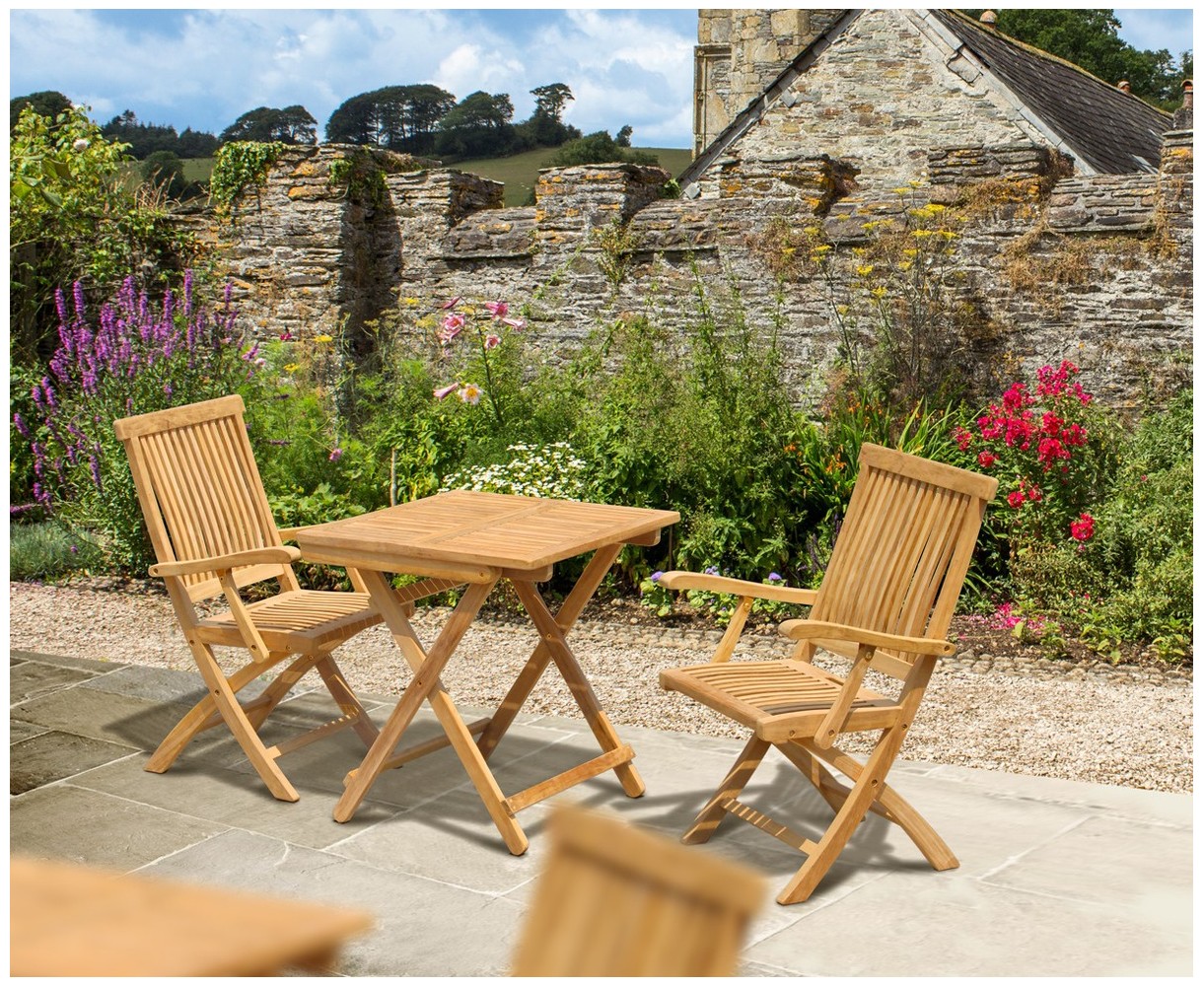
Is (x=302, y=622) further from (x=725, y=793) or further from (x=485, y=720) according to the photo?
(x=725, y=793)

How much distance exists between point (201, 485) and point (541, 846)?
1.84 m

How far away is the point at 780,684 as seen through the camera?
3.89 m

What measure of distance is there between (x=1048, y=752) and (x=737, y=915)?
13.9 ft

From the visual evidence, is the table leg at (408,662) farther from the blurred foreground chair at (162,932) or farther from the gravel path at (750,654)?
the blurred foreground chair at (162,932)

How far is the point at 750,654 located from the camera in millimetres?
5980

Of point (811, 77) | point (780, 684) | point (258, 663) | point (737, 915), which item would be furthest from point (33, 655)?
point (811, 77)

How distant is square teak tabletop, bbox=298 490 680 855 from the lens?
3.79 m

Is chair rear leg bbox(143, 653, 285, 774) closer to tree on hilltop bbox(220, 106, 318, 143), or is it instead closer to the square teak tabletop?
the square teak tabletop

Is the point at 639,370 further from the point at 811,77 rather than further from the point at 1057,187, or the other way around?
the point at 811,77

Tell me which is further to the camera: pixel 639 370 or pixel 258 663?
pixel 639 370

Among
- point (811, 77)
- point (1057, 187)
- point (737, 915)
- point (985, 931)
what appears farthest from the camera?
point (811, 77)

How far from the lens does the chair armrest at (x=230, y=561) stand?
13.4 feet

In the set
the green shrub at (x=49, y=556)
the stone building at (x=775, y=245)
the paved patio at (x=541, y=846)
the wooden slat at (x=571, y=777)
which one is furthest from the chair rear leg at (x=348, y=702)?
the stone building at (x=775, y=245)

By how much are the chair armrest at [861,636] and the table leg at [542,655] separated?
82 centimetres
